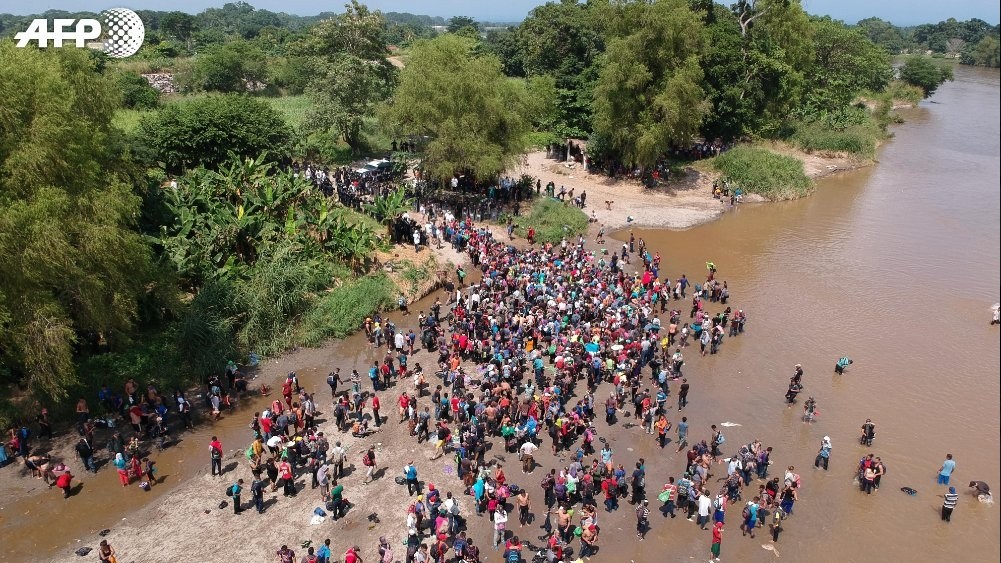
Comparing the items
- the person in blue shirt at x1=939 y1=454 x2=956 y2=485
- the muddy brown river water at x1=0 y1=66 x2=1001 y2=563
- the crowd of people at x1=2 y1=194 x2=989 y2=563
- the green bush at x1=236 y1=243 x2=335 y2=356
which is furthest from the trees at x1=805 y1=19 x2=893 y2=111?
the green bush at x1=236 y1=243 x2=335 y2=356

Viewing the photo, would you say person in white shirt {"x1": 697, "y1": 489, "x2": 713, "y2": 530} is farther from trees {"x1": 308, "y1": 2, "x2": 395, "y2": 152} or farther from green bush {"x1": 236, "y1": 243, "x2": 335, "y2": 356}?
trees {"x1": 308, "y1": 2, "x2": 395, "y2": 152}

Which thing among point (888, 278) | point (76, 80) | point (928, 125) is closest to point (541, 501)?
point (76, 80)

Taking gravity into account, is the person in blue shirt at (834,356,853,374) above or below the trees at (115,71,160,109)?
below

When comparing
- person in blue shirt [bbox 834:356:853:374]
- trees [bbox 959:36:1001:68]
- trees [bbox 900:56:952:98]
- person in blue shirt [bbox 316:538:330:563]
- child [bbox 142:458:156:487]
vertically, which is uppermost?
trees [bbox 900:56:952:98]

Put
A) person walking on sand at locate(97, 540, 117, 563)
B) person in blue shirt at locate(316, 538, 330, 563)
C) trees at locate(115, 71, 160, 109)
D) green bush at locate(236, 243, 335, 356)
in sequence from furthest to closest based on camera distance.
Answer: trees at locate(115, 71, 160, 109) < green bush at locate(236, 243, 335, 356) < person walking on sand at locate(97, 540, 117, 563) < person in blue shirt at locate(316, 538, 330, 563)

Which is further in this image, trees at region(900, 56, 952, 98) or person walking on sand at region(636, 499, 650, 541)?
trees at region(900, 56, 952, 98)

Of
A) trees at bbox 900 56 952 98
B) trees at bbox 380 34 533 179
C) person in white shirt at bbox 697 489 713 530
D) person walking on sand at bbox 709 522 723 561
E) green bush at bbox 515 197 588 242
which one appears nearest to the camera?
person walking on sand at bbox 709 522 723 561

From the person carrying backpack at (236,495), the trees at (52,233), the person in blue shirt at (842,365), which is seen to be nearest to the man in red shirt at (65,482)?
the trees at (52,233)
